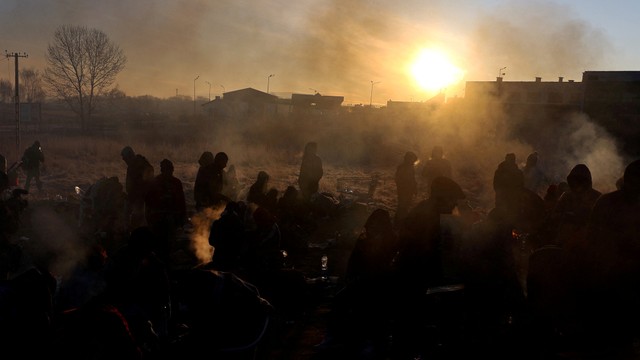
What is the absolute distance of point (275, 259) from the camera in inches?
260

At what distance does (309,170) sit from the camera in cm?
1075

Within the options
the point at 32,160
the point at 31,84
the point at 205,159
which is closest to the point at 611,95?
the point at 205,159

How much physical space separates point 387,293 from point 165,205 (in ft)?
12.7

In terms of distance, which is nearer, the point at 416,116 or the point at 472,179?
the point at 472,179

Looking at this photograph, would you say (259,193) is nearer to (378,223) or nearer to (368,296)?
(378,223)

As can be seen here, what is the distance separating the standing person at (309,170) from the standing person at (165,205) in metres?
3.37

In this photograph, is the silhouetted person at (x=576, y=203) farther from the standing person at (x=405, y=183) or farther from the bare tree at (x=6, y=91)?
the bare tree at (x=6, y=91)

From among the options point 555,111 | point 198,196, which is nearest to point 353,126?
point 555,111

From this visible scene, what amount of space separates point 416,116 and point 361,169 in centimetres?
1500

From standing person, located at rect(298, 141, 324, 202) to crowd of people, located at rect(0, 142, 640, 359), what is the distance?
162 inches

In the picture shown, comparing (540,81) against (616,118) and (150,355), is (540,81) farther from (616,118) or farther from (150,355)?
(150,355)

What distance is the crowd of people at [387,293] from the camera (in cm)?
339

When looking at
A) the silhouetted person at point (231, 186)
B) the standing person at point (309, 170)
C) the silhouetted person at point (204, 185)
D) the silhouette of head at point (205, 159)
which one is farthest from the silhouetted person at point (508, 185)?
the silhouetted person at point (231, 186)

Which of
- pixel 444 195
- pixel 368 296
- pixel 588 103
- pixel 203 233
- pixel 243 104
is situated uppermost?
pixel 588 103
